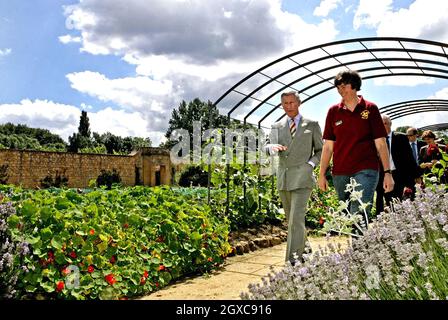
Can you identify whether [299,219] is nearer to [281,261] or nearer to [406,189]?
[281,261]

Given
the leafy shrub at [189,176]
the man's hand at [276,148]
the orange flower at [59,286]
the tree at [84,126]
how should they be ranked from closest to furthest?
1. the orange flower at [59,286]
2. the man's hand at [276,148]
3. the leafy shrub at [189,176]
4. the tree at [84,126]

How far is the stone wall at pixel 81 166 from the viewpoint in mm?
19922

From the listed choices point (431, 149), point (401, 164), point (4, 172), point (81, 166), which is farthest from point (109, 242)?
point (81, 166)

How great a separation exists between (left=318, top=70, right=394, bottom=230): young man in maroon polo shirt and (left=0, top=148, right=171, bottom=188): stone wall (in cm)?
1455

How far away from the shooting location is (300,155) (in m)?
3.85

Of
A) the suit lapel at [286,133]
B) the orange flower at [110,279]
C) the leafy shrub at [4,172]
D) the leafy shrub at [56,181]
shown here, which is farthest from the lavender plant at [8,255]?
the leafy shrub at [56,181]

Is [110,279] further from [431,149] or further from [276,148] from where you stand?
[431,149]

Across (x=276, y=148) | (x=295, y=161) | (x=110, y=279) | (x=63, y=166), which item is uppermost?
(x=63, y=166)

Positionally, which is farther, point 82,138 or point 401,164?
point 82,138

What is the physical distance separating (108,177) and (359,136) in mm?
22340

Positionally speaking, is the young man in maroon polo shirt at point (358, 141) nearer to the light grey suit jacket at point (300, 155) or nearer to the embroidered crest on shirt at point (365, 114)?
the embroidered crest on shirt at point (365, 114)

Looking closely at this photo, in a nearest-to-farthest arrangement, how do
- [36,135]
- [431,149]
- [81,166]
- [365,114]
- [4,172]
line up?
[365,114] < [431,149] < [4,172] < [81,166] < [36,135]

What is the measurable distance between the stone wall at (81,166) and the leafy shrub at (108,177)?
0.18 meters

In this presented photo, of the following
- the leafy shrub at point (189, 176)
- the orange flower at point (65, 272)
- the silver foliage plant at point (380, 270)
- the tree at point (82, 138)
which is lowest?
the orange flower at point (65, 272)
